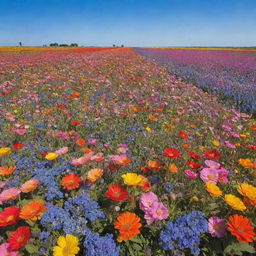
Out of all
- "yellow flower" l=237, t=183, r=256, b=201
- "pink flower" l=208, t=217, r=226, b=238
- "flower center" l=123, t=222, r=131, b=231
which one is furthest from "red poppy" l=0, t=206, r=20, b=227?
"yellow flower" l=237, t=183, r=256, b=201

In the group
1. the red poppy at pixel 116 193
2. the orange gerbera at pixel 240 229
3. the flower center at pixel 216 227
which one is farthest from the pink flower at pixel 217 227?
the red poppy at pixel 116 193

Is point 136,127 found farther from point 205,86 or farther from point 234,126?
point 205,86

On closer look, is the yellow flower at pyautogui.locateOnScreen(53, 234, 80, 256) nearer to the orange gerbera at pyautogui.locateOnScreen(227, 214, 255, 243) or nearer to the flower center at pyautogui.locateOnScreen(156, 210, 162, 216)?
the flower center at pyautogui.locateOnScreen(156, 210, 162, 216)

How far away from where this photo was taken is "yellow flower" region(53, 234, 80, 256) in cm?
143

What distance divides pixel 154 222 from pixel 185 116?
3.26m

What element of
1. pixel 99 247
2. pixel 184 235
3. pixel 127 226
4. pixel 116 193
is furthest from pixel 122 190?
pixel 184 235

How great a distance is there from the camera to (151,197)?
5.96 feet

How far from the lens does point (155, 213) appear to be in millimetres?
1688

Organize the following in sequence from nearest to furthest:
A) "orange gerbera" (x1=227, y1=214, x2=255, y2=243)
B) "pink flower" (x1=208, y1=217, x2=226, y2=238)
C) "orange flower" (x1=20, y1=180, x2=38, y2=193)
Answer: "orange gerbera" (x1=227, y1=214, x2=255, y2=243), "pink flower" (x1=208, y1=217, x2=226, y2=238), "orange flower" (x1=20, y1=180, x2=38, y2=193)

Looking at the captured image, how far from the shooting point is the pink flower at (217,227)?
5.37 ft

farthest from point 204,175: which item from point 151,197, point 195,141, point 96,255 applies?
point 195,141

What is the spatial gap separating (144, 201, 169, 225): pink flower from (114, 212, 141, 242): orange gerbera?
16cm

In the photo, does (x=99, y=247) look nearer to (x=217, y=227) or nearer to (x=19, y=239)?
(x=19, y=239)

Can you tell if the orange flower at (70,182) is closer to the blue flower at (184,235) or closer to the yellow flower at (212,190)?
the blue flower at (184,235)
